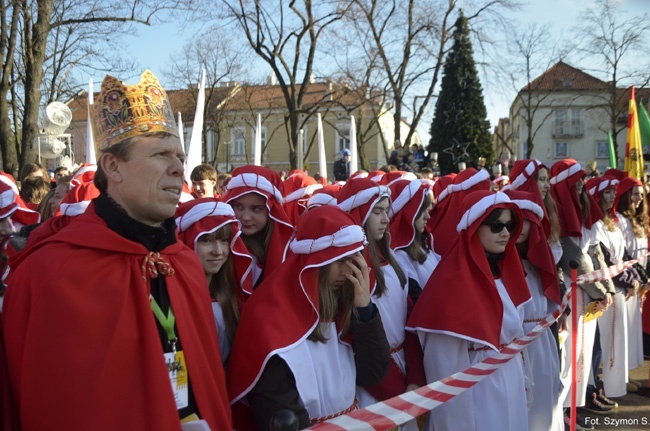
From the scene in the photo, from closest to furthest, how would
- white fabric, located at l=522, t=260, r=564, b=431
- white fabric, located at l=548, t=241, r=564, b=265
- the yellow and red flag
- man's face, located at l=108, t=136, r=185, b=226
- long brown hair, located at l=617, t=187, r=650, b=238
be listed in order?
man's face, located at l=108, t=136, r=185, b=226
white fabric, located at l=522, t=260, r=564, b=431
white fabric, located at l=548, t=241, r=564, b=265
long brown hair, located at l=617, t=187, r=650, b=238
the yellow and red flag

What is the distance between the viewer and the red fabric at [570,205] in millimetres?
6676

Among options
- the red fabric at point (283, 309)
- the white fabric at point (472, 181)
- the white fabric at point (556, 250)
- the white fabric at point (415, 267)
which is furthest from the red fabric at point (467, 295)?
the white fabric at point (472, 181)

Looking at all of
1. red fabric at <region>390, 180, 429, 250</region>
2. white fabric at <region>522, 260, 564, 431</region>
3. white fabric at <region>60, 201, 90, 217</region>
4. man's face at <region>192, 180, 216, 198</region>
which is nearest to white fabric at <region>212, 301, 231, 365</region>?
white fabric at <region>60, 201, 90, 217</region>

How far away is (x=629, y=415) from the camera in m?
6.73

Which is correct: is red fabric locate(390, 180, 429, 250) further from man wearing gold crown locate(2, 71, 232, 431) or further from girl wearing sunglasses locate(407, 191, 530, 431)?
man wearing gold crown locate(2, 71, 232, 431)

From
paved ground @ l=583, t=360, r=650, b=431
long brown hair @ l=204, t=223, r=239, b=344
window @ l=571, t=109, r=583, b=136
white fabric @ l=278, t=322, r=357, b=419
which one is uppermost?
window @ l=571, t=109, r=583, b=136

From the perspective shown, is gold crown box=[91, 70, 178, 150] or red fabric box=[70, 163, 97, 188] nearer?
gold crown box=[91, 70, 178, 150]

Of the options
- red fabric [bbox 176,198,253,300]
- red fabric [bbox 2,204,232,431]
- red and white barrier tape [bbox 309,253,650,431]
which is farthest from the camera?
red fabric [bbox 176,198,253,300]

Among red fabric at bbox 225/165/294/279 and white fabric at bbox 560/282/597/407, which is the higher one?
red fabric at bbox 225/165/294/279

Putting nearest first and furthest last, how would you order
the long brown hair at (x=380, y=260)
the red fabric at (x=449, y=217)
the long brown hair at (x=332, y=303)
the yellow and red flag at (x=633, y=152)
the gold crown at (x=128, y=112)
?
the gold crown at (x=128, y=112)
the long brown hair at (x=332, y=303)
the long brown hair at (x=380, y=260)
the red fabric at (x=449, y=217)
the yellow and red flag at (x=633, y=152)

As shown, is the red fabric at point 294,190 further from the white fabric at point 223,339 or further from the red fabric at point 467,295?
the white fabric at point 223,339

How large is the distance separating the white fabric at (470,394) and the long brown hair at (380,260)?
0.40 meters

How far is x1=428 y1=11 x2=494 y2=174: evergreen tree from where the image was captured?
22.7 m

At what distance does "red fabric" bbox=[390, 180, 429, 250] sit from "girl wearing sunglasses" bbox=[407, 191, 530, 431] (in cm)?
98
